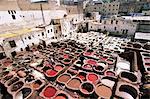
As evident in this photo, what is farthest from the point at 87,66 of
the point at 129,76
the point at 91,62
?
the point at 129,76

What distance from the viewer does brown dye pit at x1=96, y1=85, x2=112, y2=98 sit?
32.6 feet

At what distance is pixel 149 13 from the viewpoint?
35.4m

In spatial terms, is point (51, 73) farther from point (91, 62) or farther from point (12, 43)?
point (12, 43)

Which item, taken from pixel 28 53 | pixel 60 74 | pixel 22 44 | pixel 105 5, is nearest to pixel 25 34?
pixel 22 44

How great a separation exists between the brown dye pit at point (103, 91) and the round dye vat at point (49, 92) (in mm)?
3885

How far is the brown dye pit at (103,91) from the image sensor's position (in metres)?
9.95

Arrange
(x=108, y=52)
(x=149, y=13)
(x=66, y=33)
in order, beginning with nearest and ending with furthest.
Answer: (x=108, y=52), (x=66, y=33), (x=149, y=13)

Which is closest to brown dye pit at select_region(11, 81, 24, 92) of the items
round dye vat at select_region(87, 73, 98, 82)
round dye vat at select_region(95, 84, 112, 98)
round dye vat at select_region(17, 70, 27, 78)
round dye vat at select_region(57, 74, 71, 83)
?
round dye vat at select_region(17, 70, 27, 78)

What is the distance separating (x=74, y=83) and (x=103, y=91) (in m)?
2.88

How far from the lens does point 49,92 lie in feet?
34.2

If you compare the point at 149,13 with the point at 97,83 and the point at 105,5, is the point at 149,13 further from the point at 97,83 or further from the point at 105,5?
the point at 97,83

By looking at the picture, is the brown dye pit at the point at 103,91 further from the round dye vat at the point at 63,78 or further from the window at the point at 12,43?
the window at the point at 12,43

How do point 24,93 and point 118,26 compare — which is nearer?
point 24,93

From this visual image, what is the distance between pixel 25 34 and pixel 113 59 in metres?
14.5
